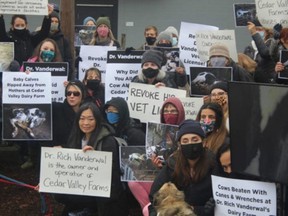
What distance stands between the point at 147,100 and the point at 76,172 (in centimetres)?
136

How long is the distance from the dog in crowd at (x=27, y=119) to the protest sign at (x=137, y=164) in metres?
1.41

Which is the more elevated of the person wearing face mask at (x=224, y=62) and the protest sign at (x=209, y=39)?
the protest sign at (x=209, y=39)

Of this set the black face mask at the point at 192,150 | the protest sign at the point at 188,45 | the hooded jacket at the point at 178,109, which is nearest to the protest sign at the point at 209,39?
the protest sign at the point at 188,45

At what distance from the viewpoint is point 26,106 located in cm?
665

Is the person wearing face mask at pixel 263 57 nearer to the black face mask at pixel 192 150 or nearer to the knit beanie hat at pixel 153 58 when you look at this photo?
the knit beanie hat at pixel 153 58

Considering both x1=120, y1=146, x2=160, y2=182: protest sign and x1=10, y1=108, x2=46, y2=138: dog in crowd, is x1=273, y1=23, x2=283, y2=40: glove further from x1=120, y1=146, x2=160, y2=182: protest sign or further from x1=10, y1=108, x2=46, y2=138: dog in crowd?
x1=10, y1=108, x2=46, y2=138: dog in crowd

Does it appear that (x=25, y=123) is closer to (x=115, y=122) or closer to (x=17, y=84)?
(x=17, y=84)

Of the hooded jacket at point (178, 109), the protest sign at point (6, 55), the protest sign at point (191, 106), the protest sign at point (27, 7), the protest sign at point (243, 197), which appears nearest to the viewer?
the protest sign at point (243, 197)

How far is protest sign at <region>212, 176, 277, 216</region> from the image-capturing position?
159 inches

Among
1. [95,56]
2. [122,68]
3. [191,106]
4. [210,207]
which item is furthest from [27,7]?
[210,207]

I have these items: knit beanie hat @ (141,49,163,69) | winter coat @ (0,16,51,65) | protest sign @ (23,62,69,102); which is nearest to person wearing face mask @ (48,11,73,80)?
winter coat @ (0,16,51,65)

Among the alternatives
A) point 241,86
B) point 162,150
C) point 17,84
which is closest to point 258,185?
point 241,86

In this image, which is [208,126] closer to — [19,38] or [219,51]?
[219,51]

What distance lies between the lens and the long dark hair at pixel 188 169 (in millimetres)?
4684
